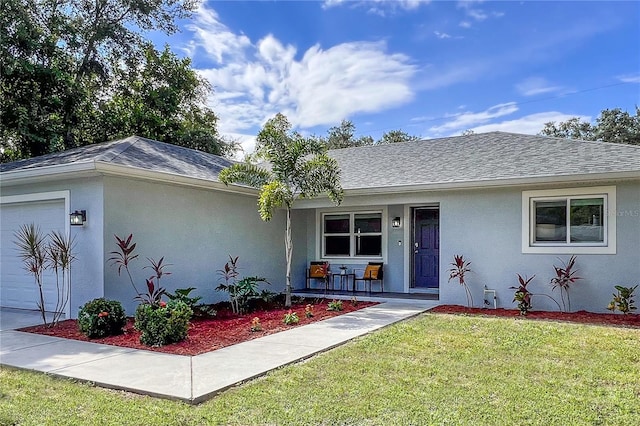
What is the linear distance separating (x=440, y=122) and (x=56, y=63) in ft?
68.5

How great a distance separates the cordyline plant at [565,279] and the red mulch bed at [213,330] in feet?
12.4

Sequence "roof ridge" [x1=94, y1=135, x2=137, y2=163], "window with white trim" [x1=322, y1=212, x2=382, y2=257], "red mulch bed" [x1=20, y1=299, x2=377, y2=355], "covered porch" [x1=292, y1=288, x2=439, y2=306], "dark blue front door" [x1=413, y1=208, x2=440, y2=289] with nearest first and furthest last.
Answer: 1. "red mulch bed" [x1=20, y1=299, x2=377, y2=355]
2. "roof ridge" [x1=94, y1=135, x2=137, y2=163]
3. "covered porch" [x1=292, y1=288, x2=439, y2=306]
4. "dark blue front door" [x1=413, y1=208, x2=440, y2=289]
5. "window with white trim" [x1=322, y1=212, x2=382, y2=257]

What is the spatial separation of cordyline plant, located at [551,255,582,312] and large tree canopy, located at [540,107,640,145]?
25.3 meters

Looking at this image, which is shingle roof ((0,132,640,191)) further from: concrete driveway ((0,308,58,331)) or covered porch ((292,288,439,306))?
concrete driveway ((0,308,58,331))

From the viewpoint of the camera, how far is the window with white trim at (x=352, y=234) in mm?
12141

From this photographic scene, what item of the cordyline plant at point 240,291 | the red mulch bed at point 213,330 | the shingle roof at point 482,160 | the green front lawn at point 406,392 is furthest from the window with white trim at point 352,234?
the green front lawn at point 406,392

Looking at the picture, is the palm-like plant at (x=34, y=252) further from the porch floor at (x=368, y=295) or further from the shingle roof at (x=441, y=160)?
the porch floor at (x=368, y=295)

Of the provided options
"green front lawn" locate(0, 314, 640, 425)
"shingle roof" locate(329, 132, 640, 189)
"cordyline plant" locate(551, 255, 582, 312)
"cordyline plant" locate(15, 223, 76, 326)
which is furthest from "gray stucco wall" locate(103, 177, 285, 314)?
"cordyline plant" locate(551, 255, 582, 312)

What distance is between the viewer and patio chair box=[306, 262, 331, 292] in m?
12.1

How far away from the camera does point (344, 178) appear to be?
1153 cm

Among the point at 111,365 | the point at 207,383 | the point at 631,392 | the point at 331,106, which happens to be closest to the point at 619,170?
the point at 631,392

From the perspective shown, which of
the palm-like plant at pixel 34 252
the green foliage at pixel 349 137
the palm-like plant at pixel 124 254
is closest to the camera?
the palm-like plant at pixel 34 252

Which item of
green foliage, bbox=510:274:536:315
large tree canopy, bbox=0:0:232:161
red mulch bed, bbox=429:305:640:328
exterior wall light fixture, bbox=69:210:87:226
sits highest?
large tree canopy, bbox=0:0:232:161

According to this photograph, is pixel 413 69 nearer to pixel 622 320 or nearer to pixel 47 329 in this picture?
pixel 622 320
